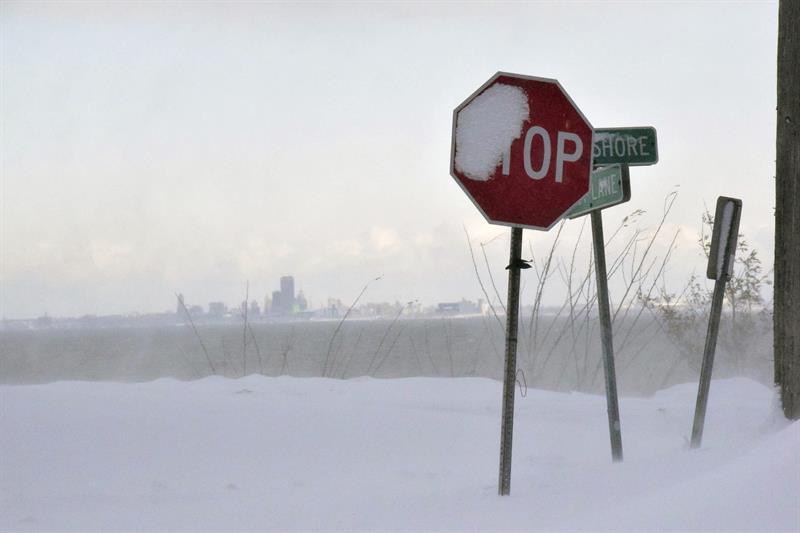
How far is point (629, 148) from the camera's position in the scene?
17.0 feet

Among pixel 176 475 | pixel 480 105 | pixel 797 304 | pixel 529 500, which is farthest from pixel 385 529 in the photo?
pixel 797 304

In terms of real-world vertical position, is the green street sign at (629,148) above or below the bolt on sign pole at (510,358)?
above

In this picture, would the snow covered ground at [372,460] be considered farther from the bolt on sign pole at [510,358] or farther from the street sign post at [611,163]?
the street sign post at [611,163]

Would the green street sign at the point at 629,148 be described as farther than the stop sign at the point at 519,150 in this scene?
Yes

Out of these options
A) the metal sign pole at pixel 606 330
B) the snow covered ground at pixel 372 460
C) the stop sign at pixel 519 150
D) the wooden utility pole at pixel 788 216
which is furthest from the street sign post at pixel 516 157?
the wooden utility pole at pixel 788 216

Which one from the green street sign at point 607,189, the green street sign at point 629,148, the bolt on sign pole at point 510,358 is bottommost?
the bolt on sign pole at point 510,358

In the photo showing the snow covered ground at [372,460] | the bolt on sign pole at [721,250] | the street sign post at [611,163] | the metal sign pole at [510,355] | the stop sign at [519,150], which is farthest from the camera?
the bolt on sign pole at [721,250]

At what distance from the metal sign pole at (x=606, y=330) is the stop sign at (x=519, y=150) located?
0.90 m

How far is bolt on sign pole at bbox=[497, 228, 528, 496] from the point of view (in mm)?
4336

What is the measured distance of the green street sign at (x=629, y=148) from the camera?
17.0 ft

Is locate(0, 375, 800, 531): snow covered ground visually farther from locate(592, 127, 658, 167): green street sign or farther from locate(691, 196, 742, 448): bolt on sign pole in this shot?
locate(592, 127, 658, 167): green street sign

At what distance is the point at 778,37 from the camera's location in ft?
17.6

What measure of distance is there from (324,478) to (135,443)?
1.44 metres

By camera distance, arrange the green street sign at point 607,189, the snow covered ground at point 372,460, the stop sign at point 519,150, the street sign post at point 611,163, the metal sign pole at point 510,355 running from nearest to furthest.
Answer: the snow covered ground at point 372,460 < the stop sign at point 519,150 < the metal sign pole at point 510,355 < the green street sign at point 607,189 < the street sign post at point 611,163
